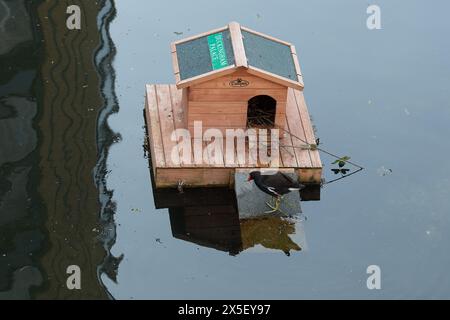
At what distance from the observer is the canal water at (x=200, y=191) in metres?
10.3

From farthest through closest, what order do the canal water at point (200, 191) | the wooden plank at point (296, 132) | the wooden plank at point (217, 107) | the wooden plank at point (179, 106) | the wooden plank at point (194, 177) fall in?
1. the wooden plank at point (179, 106)
2. the wooden plank at point (296, 132)
3. the wooden plank at point (217, 107)
4. the wooden plank at point (194, 177)
5. the canal water at point (200, 191)

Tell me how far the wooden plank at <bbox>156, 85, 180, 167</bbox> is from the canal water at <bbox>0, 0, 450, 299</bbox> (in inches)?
15.0

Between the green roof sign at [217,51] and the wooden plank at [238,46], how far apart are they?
4.7 inches

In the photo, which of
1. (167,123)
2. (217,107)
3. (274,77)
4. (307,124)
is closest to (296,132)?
(307,124)

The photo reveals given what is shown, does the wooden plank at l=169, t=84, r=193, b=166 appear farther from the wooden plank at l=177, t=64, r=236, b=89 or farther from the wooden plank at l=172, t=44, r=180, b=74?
the wooden plank at l=177, t=64, r=236, b=89

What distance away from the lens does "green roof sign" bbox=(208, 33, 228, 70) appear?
A: 444 inches

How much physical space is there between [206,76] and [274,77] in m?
0.70

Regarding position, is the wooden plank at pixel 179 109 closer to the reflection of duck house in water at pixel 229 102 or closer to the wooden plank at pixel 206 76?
the reflection of duck house in water at pixel 229 102

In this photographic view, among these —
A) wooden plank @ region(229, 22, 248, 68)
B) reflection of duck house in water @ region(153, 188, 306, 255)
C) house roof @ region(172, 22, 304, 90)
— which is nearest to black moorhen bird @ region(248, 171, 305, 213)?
reflection of duck house in water @ region(153, 188, 306, 255)

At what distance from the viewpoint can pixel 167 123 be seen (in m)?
11.9

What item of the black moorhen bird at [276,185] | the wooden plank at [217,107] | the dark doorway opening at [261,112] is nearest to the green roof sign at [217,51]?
the wooden plank at [217,107]

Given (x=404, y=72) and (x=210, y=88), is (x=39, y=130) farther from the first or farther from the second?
(x=404, y=72)

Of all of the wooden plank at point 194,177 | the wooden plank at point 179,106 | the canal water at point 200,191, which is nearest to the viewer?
the canal water at point 200,191

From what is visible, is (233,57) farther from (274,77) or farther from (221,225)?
(221,225)
